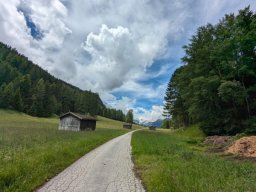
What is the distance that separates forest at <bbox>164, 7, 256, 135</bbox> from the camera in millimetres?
30078

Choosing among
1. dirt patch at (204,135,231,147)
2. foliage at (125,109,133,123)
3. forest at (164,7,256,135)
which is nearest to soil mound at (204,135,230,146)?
dirt patch at (204,135,231,147)

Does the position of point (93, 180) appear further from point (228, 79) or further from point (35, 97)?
point (35, 97)

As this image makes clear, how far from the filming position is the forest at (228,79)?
3008 centimetres

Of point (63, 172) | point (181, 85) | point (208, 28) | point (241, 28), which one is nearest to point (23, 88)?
point (181, 85)

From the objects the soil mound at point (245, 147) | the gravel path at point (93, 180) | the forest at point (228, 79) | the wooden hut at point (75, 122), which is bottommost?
the gravel path at point (93, 180)

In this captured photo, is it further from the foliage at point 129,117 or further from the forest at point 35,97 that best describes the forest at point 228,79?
the foliage at point 129,117

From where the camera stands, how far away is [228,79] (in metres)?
32.8

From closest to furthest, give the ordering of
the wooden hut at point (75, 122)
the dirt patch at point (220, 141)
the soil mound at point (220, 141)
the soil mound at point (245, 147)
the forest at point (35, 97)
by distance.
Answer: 1. the soil mound at point (245, 147)
2. the dirt patch at point (220, 141)
3. the soil mound at point (220, 141)
4. the wooden hut at point (75, 122)
5. the forest at point (35, 97)

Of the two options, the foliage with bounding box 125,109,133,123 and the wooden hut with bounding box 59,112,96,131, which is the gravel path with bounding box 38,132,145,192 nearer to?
the wooden hut with bounding box 59,112,96,131

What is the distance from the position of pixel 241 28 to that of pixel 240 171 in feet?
92.7

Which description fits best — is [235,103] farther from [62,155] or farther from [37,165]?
[37,165]

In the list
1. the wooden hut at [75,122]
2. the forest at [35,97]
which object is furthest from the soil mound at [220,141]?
the forest at [35,97]

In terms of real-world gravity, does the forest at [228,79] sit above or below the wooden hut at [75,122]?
above

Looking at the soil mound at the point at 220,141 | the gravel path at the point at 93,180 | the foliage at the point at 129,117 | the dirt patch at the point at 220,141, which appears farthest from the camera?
the foliage at the point at 129,117
